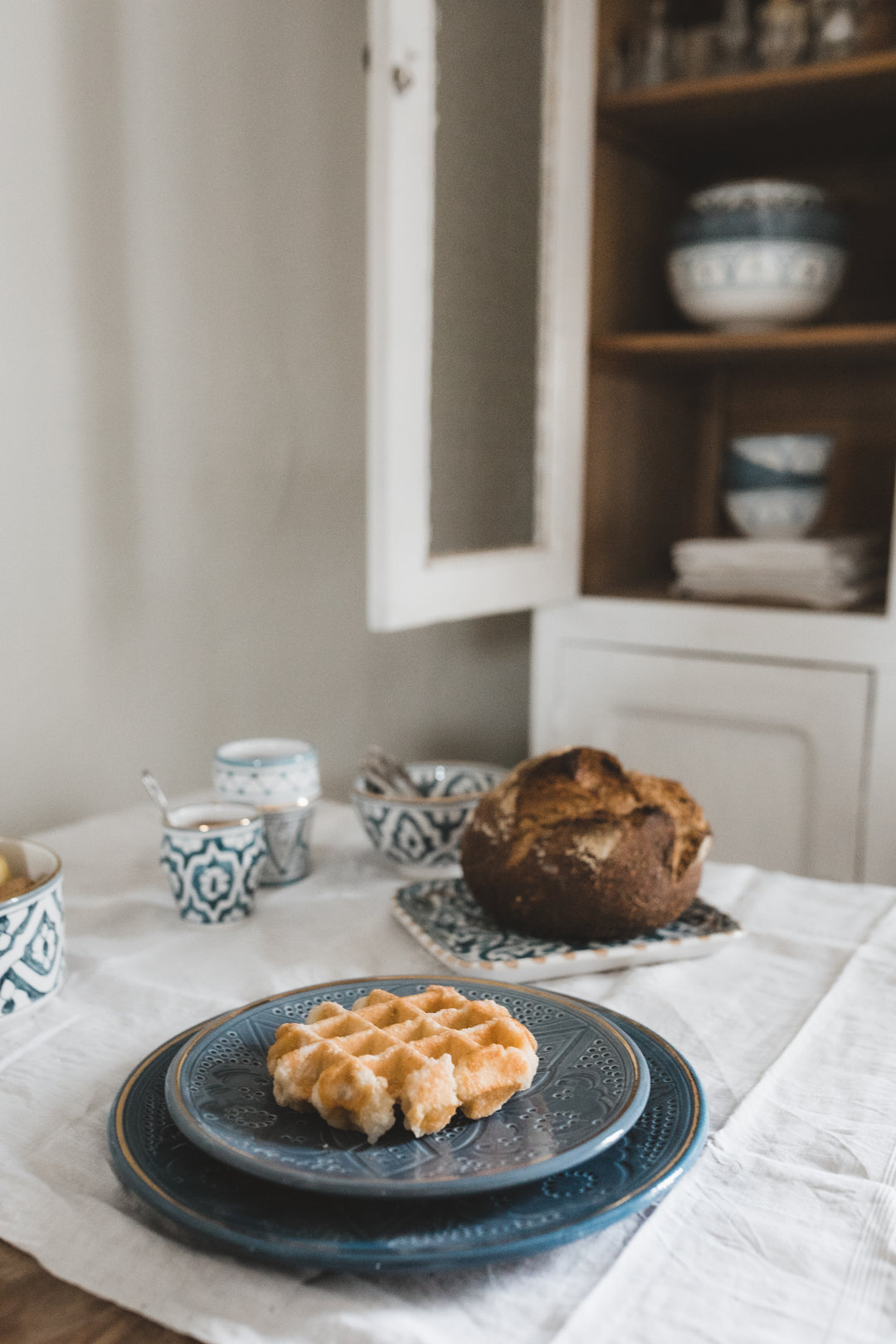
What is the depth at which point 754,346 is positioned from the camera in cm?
156

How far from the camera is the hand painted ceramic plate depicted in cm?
42

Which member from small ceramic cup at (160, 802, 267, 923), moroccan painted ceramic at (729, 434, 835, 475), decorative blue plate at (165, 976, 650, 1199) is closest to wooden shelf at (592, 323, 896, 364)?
moroccan painted ceramic at (729, 434, 835, 475)

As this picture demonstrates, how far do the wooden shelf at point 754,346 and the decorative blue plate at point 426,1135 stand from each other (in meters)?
1.20

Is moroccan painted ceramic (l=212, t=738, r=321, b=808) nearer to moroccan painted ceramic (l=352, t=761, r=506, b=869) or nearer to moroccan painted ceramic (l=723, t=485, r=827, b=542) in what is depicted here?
moroccan painted ceramic (l=352, t=761, r=506, b=869)

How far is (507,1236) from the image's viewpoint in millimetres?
430

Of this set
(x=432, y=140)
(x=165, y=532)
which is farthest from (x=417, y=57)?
(x=165, y=532)

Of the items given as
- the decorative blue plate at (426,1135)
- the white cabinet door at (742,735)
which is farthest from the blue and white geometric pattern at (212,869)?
the white cabinet door at (742,735)

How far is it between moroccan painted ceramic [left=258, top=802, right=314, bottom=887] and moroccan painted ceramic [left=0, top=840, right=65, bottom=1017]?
235 mm

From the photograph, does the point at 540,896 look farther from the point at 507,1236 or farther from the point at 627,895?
the point at 507,1236

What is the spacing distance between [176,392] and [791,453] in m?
0.91

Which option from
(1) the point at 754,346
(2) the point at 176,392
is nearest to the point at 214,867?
(2) the point at 176,392

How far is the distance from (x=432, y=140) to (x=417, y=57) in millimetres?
84

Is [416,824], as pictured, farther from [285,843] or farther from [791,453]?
[791,453]

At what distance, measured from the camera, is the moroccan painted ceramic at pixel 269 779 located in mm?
945
